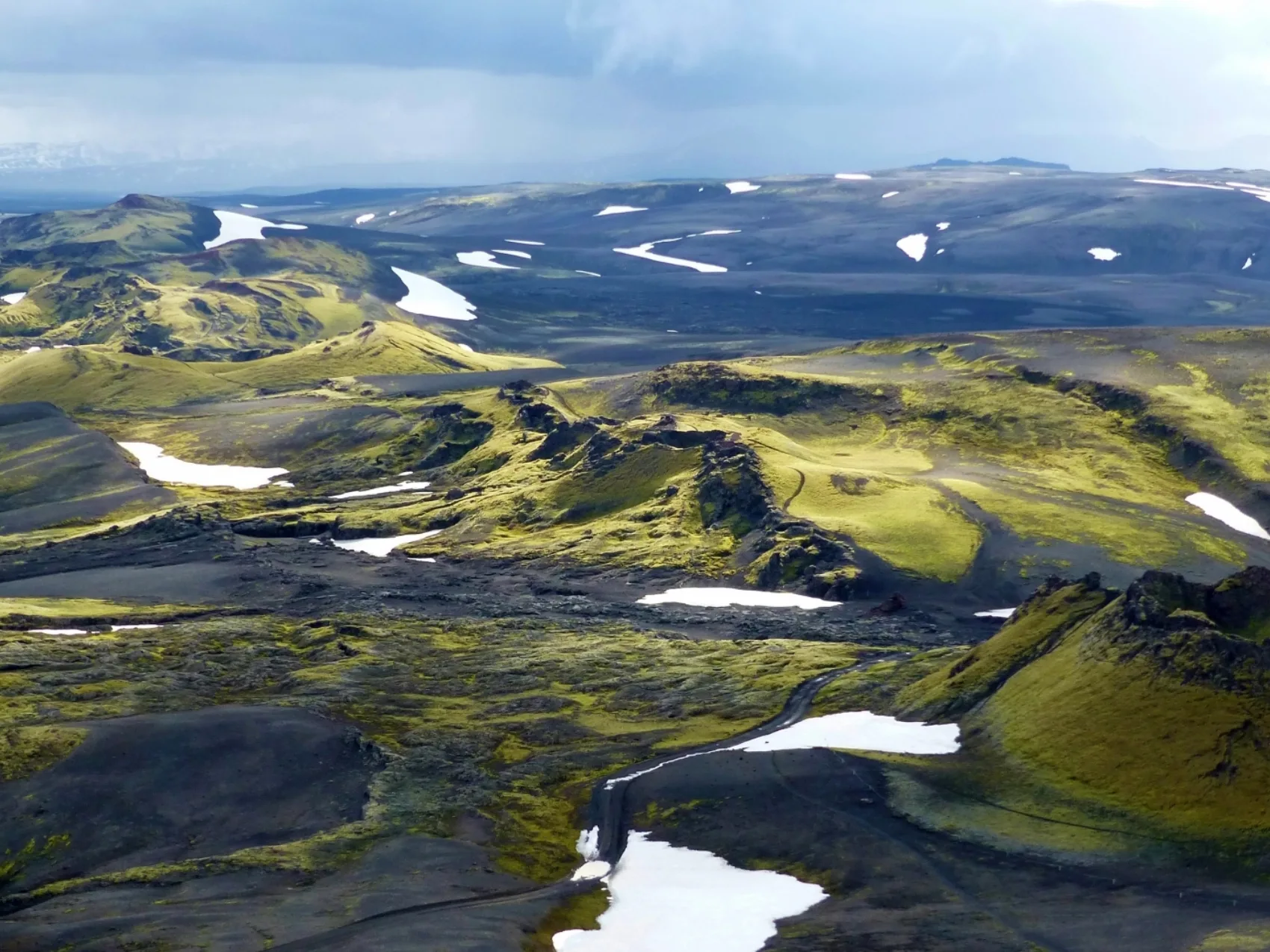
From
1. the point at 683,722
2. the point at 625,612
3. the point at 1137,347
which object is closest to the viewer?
the point at 683,722

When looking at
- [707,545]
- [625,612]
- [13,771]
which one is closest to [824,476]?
[707,545]

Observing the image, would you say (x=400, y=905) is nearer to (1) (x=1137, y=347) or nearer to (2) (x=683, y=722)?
(2) (x=683, y=722)

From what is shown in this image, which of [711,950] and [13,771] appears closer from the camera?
[711,950]

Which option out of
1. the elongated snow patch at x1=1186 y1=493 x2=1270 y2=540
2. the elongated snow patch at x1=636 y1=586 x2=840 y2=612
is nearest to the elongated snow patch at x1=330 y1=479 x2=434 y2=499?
the elongated snow patch at x1=636 y1=586 x2=840 y2=612

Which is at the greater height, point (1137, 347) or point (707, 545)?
point (1137, 347)

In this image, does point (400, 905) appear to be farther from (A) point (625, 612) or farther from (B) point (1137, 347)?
(B) point (1137, 347)

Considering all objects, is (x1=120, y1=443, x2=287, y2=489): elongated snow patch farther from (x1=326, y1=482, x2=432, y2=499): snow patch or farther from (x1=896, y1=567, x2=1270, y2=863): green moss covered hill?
(x1=896, y1=567, x2=1270, y2=863): green moss covered hill

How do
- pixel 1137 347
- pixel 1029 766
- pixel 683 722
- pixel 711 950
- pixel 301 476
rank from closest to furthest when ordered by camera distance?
pixel 711 950 < pixel 1029 766 < pixel 683 722 < pixel 301 476 < pixel 1137 347
